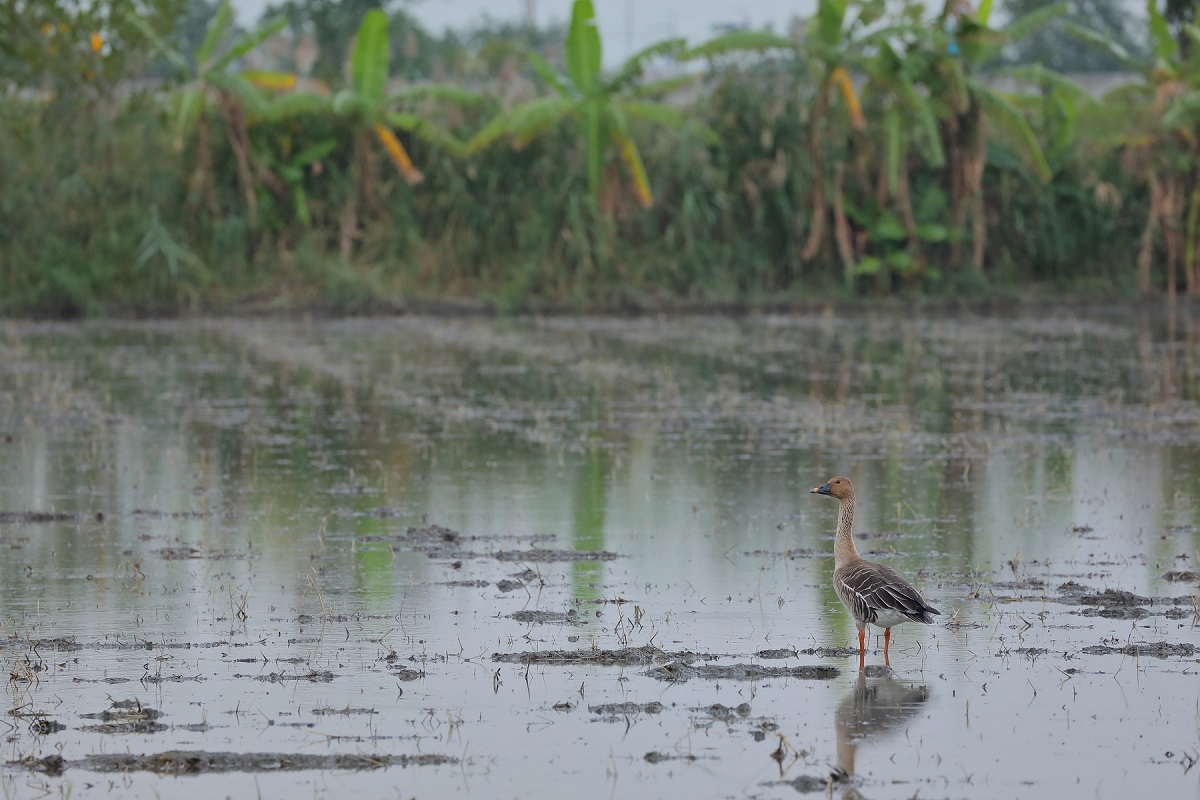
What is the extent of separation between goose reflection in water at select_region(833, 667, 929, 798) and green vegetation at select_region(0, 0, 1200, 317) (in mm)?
22934

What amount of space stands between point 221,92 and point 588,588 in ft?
72.8

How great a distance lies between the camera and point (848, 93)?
30.3 metres

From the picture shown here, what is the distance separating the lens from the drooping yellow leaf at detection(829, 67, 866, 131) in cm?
3002

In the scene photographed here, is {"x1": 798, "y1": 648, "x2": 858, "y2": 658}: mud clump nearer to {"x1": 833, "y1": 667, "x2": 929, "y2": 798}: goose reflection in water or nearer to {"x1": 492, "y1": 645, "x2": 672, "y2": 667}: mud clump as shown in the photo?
{"x1": 833, "y1": 667, "x2": 929, "y2": 798}: goose reflection in water

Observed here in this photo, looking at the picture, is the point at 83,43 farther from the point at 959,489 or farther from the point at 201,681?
the point at 201,681

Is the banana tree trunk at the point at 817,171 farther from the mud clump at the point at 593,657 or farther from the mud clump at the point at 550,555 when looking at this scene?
the mud clump at the point at 593,657

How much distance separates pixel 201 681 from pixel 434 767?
141 cm

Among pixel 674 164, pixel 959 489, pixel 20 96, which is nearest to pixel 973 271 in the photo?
pixel 674 164

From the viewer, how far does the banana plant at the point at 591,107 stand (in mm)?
29672

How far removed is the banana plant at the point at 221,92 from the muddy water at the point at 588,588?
10.9 meters

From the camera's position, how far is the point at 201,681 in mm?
7227

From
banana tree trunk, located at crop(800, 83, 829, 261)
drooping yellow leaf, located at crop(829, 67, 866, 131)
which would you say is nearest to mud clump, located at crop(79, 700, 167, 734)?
drooping yellow leaf, located at crop(829, 67, 866, 131)

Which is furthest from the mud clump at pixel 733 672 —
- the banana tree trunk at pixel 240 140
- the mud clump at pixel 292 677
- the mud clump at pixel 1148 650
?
the banana tree trunk at pixel 240 140

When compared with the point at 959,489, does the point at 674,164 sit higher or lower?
higher
